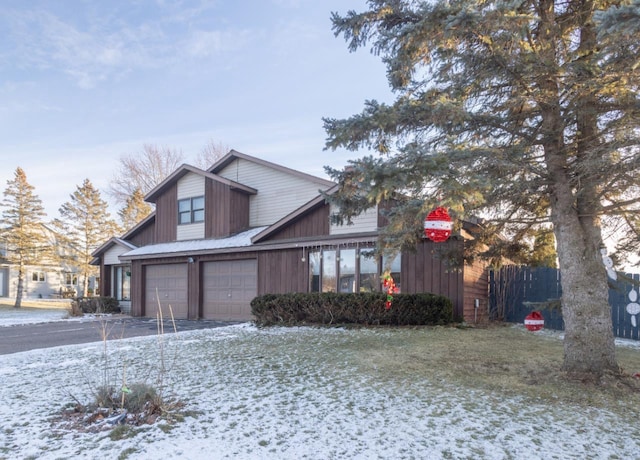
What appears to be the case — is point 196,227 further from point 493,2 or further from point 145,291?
point 493,2

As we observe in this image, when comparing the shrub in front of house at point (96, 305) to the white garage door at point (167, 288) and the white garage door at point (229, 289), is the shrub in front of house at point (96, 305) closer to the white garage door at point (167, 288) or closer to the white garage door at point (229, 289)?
the white garage door at point (167, 288)

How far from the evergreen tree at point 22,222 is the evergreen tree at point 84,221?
2.66 m

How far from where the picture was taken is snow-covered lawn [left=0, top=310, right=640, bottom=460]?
339 centimetres

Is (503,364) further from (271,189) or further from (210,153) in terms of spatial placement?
(210,153)

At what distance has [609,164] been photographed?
490cm

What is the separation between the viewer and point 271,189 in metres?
16.8

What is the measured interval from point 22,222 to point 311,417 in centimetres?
3030

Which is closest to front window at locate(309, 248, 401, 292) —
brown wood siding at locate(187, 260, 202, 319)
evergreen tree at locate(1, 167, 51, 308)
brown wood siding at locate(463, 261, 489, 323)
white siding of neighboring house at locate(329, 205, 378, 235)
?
white siding of neighboring house at locate(329, 205, 378, 235)

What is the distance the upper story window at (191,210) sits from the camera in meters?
17.4

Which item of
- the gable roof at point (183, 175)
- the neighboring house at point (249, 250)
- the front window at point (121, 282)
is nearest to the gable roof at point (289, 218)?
the neighboring house at point (249, 250)

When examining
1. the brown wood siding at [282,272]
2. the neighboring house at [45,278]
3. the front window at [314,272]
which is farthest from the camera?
the neighboring house at [45,278]

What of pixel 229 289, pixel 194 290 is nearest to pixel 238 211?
pixel 229 289

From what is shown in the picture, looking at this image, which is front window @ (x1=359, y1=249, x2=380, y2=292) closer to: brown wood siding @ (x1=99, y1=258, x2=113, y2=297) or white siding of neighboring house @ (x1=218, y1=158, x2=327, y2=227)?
white siding of neighboring house @ (x1=218, y1=158, x2=327, y2=227)

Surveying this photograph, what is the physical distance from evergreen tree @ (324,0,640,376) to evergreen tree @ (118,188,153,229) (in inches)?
1194
